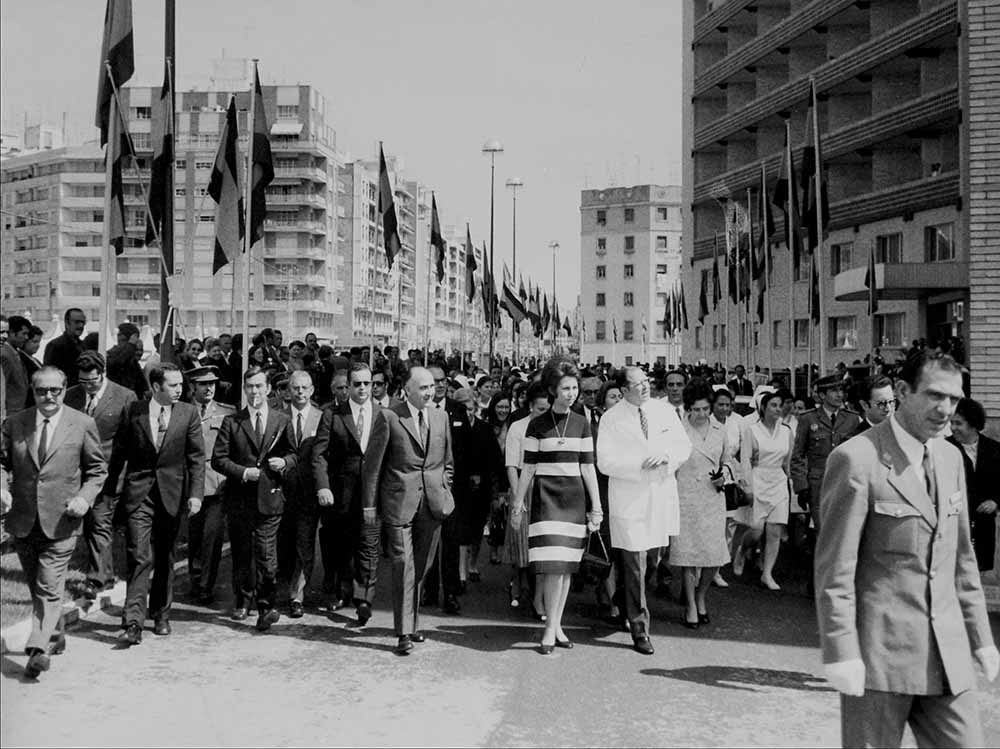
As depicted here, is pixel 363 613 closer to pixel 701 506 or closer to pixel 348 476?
pixel 348 476

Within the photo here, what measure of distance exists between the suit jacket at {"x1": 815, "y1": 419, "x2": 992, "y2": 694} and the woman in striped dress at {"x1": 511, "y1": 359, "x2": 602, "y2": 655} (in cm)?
418

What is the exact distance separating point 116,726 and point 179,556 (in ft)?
20.9

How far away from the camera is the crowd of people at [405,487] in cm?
809

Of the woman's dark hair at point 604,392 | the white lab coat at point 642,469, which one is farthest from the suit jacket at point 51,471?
the woman's dark hair at point 604,392

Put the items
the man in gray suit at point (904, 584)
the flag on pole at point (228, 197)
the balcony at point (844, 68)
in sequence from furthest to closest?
the balcony at point (844, 68)
the flag on pole at point (228, 197)
the man in gray suit at point (904, 584)

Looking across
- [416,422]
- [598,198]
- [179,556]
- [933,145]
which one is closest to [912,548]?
[416,422]

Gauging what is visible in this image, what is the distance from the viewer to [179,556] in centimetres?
1248

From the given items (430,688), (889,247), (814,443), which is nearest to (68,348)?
(430,688)

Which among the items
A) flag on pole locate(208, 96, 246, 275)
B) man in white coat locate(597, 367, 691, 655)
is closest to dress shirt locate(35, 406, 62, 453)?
man in white coat locate(597, 367, 691, 655)

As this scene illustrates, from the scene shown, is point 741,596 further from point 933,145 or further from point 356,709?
point 933,145

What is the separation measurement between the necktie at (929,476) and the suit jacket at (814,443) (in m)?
6.48

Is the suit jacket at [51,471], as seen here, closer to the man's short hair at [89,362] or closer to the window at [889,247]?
the man's short hair at [89,362]

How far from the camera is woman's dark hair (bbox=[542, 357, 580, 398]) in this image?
28.8 feet

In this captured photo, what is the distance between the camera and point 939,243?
34.9m
